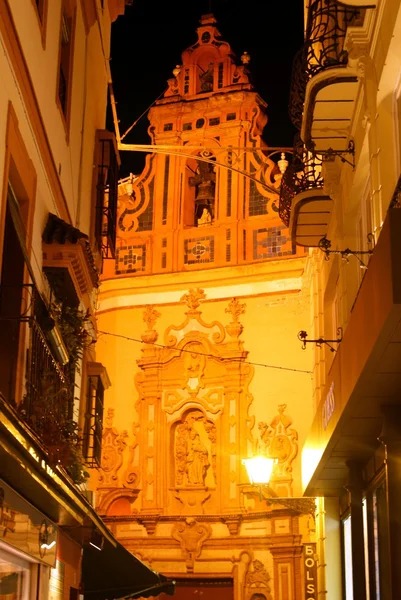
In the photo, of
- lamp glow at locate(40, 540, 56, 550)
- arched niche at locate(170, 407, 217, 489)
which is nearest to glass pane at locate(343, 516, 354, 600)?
lamp glow at locate(40, 540, 56, 550)

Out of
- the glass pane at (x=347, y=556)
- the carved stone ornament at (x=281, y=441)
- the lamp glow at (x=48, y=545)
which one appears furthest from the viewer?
the carved stone ornament at (x=281, y=441)

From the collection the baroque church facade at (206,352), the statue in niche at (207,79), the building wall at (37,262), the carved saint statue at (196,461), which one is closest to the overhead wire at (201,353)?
the baroque church facade at (206,352)

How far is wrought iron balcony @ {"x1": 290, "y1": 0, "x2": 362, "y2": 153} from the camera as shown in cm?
1092

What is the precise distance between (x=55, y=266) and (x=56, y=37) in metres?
2.43

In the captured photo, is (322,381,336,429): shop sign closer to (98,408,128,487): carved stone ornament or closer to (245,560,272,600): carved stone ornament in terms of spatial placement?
(245,560,272,600): carved stone ornament

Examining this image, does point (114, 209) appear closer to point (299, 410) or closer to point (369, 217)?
point (369, 217)

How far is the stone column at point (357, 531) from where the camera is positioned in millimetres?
12195

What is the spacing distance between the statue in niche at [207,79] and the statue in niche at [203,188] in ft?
6.32

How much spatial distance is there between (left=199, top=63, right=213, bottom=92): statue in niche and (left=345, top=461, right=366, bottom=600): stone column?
15.2 meters

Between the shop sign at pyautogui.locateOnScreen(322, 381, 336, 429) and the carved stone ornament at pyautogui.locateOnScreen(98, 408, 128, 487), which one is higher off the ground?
the carved stone ornament at pyautogui.locateOnScreen(98, 408, 128, 487)

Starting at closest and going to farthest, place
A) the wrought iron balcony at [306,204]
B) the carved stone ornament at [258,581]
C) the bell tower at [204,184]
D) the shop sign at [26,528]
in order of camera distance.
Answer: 1. the shop sign at [26,528]
2. the wrought iron balcony at [306,204]
3. the carved stone ornament at [258,581]
4. the bell tower at [204,184]

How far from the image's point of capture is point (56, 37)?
10.6 metres

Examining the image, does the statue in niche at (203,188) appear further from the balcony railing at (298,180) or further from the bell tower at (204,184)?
the balcony railing at (298,180)

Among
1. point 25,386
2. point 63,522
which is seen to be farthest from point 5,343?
point 63,522
